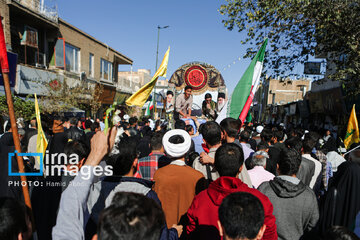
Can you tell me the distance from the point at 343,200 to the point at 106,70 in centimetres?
2682

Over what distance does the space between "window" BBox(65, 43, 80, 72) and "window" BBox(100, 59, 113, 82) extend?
433cm

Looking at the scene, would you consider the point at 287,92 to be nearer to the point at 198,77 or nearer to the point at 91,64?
the point at 91,64

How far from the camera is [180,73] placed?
11.5 metres

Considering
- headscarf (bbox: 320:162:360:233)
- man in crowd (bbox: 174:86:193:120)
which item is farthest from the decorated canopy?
headscarf (bbox: 320:162:360:233)

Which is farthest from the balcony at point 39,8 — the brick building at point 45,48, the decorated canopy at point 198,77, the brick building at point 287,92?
the brick building at point 287,92

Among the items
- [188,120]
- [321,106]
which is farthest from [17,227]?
[321,106]

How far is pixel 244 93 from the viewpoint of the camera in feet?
16.5

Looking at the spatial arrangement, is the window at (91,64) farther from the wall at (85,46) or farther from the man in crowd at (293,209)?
the man in crowd at (293,209)

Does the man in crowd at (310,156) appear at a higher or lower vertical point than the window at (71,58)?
lower

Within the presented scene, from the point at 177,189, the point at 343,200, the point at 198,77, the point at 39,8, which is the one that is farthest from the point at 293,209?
the point at 39,8

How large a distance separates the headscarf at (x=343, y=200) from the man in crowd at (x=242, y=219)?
1.31 m

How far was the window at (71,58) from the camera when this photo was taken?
64.4ft

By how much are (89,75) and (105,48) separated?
419cm

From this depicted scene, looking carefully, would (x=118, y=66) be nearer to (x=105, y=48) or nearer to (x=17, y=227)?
(x=105, y=48)
